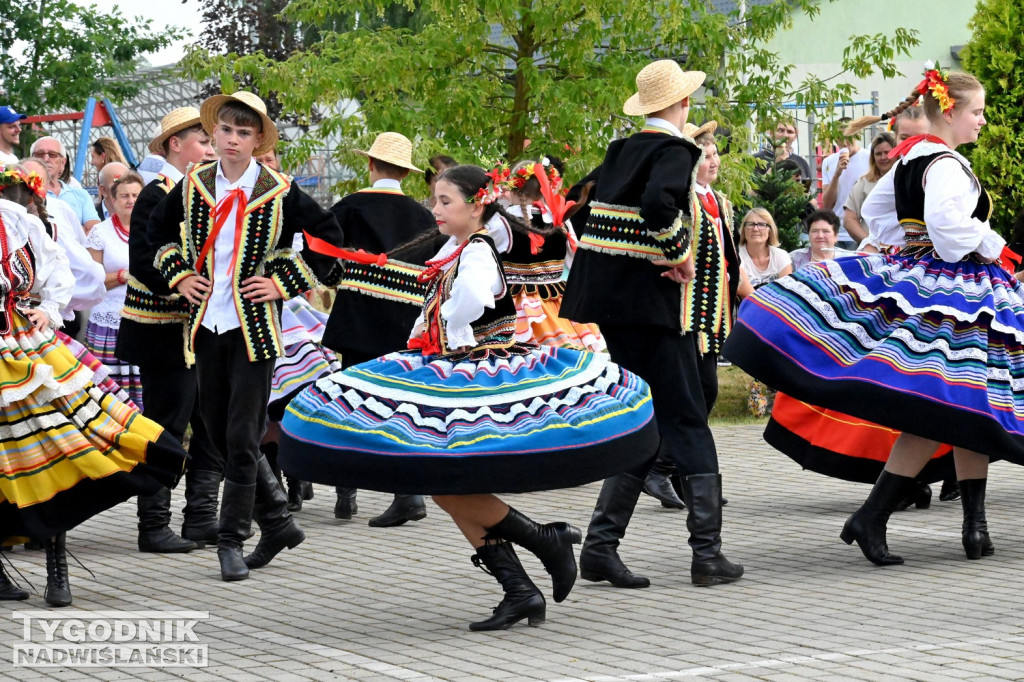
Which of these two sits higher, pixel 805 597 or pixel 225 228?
pixel 225 228

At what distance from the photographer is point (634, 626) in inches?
228

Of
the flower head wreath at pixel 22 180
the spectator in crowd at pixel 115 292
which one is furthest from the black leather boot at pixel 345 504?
the flower head wreath at pixel 22 180

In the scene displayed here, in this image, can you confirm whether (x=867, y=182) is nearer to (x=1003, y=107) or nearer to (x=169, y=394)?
(x=1003, y=107)

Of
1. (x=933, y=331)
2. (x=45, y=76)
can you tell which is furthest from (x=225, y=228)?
(x=45, y=76)

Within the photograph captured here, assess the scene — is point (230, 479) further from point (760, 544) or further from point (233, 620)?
point (760, 544)

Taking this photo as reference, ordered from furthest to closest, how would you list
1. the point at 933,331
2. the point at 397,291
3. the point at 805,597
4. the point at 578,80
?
the point at 578,80
the point at 397,291
the point at 933,331
the point at 805,597

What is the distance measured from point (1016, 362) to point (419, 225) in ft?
10.7

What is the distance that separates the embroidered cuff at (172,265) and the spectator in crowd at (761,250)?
18.9 feet

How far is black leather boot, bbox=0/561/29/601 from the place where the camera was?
254 inches

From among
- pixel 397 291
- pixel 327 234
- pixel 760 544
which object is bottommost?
pixel 760 544

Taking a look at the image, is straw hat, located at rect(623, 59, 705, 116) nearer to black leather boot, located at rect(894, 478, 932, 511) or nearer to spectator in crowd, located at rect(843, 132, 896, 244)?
black leather boot, located at rect(894, 478, 932, 511)

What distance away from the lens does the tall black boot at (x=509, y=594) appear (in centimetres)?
578

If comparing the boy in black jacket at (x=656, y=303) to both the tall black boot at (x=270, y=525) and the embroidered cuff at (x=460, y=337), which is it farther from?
the tall black boot at (x=270, y=525)

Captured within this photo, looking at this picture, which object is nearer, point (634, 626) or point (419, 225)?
point (634, 626)
